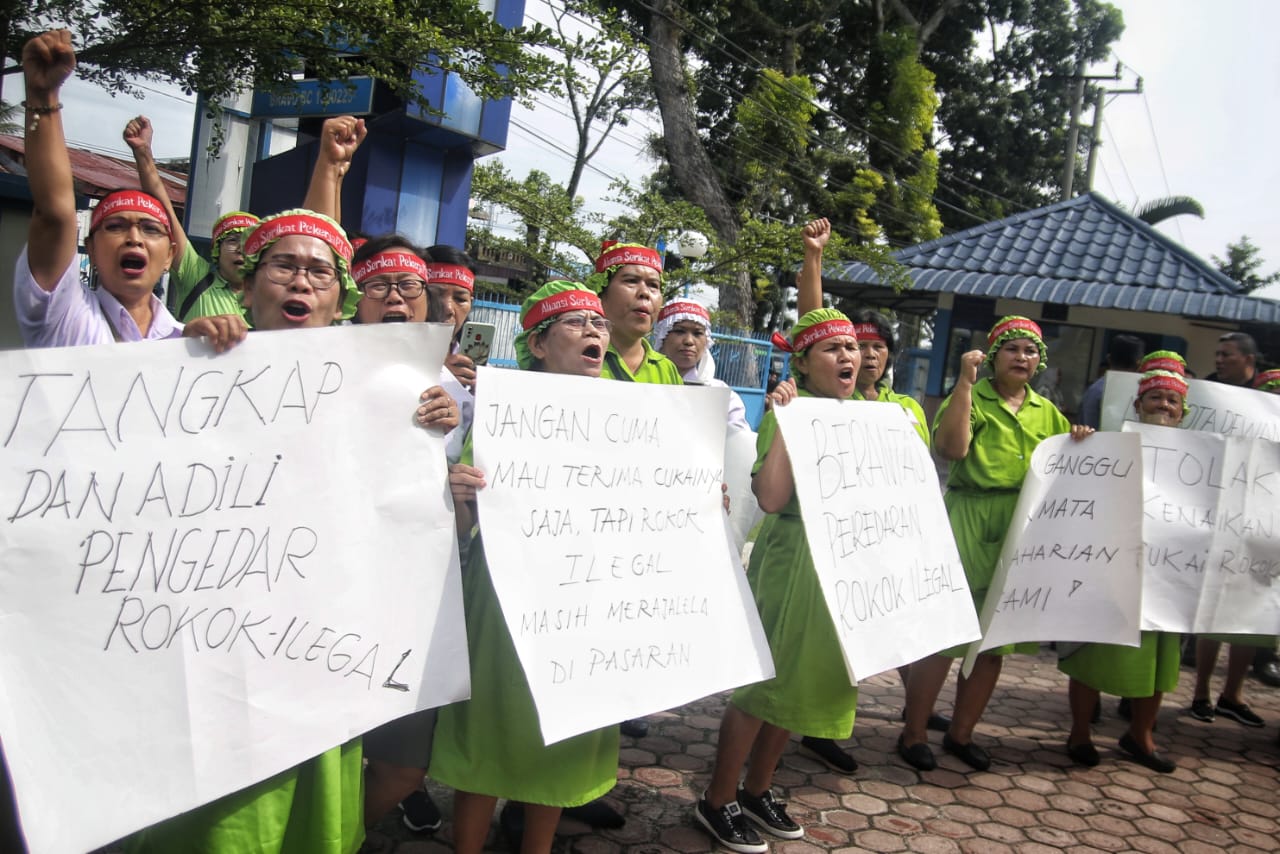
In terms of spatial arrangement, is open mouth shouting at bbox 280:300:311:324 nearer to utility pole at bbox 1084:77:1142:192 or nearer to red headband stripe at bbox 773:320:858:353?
red headband stripe at bbox 773:320:858:353

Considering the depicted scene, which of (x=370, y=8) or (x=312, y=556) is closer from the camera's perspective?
(x=312, y=556)

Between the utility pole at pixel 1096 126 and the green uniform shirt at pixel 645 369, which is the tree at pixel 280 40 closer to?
the green uniform shirt at pixel 645 369

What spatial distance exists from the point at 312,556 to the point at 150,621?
12.8 inches

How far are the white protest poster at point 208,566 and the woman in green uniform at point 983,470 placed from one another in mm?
2413

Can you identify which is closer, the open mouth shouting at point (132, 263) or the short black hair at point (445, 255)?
the open mouth shouting at point (132, 263)

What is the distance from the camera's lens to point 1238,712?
4.94 m

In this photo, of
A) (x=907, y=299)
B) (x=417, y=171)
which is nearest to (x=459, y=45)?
(x=417, y=171)

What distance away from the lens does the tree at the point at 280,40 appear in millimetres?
4371

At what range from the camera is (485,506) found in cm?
212

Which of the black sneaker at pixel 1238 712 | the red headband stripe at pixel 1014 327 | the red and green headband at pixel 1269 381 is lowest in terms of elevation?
the black sneaker at pixel 1238 712

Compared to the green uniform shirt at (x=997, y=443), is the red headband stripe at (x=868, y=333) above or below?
above

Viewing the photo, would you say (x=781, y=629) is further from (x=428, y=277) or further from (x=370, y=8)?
(x=370, y=8)

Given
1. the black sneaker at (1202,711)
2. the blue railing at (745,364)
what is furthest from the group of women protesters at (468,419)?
the blue railing at (745,364)

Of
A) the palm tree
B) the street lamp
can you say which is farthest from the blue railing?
the palm tree
